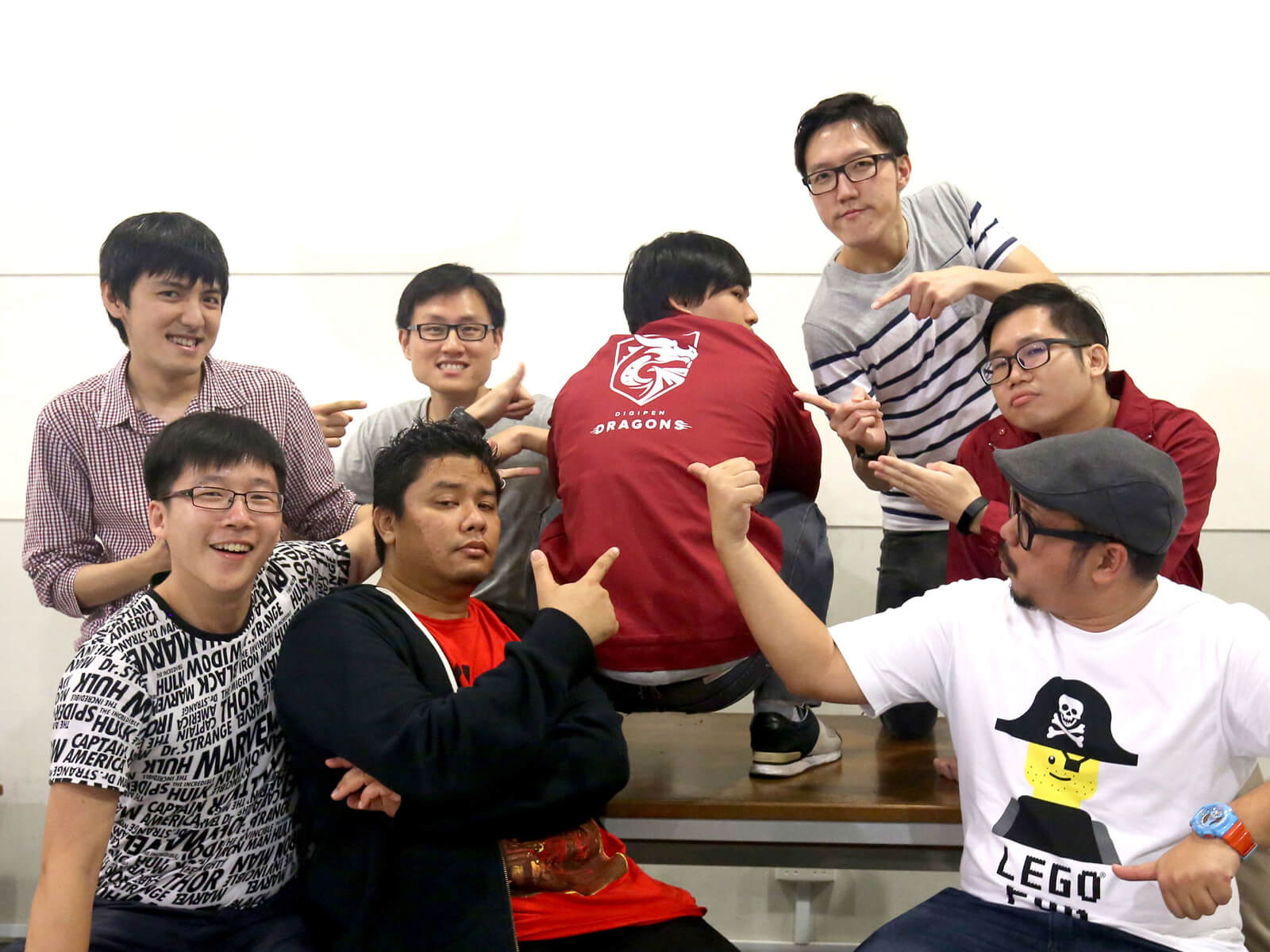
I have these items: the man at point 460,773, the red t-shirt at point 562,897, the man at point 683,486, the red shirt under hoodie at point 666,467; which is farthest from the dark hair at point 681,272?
the red t-shirt at point 562,897

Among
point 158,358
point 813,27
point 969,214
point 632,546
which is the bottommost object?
point 632,546

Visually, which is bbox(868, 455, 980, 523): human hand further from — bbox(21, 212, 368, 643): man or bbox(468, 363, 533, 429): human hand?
bbox(21, 212, 368, 643): man

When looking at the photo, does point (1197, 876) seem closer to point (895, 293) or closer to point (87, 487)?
point (895, 293)

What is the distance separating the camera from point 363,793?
1470 mm

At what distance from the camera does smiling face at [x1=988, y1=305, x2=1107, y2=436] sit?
1.88 meters

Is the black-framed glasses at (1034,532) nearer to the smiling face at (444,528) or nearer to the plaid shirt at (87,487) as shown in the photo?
the smiling face at (444,528)

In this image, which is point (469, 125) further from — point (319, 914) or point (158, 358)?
point (319, 914)

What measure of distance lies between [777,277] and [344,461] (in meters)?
1.31

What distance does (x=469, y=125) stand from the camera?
3004mm

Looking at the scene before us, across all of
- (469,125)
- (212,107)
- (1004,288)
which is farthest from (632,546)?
(212,107)

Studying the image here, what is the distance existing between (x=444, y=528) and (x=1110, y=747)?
1.04 m

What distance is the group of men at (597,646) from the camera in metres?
1.45

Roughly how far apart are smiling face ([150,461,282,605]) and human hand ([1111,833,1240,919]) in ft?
4.35

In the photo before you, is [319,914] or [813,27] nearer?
[319,914]
